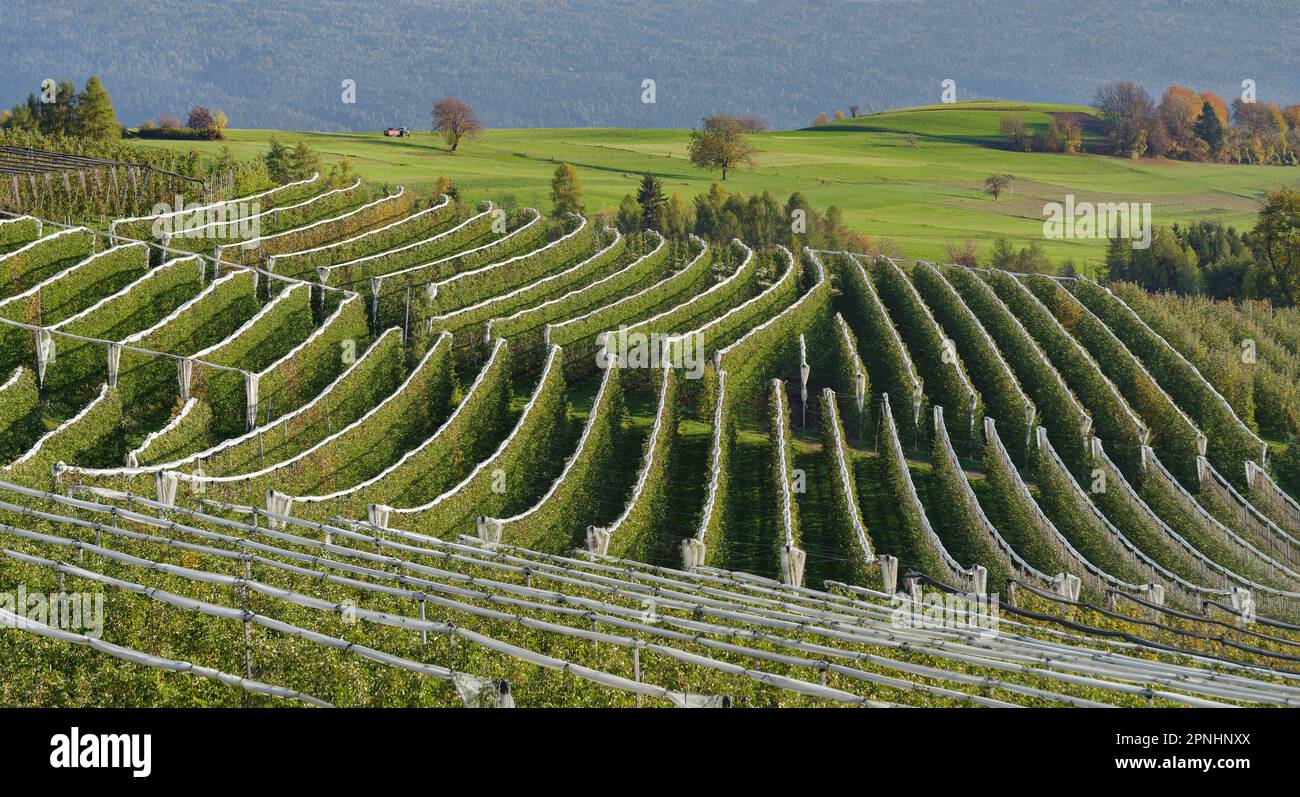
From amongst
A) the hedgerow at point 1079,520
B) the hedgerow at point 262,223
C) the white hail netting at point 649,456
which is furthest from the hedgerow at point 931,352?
Result: the hedgerow at point 262,223

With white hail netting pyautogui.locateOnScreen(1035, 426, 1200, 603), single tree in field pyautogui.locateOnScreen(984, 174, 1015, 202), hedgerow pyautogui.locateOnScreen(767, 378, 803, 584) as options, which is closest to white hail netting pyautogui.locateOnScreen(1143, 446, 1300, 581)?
white hail netting pyautogui.locateOnScreen(1035, 426, 1200, 603)

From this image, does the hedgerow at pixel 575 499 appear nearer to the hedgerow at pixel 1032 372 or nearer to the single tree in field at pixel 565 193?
the hedgerow at pixel 1032 372

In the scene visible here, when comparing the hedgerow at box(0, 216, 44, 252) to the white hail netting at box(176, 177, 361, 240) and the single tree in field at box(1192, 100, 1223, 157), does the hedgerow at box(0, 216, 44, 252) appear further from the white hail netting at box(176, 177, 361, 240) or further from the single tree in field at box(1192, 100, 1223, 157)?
the single tree in field at box(1192, 100, 1223, 157)

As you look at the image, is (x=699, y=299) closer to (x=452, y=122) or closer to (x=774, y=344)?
(x=774, y=344)

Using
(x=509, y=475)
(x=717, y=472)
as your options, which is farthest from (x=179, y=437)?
(x=717, y=472)

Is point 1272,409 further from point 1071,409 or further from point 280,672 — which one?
point 280,672

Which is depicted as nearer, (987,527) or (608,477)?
(987,527)
